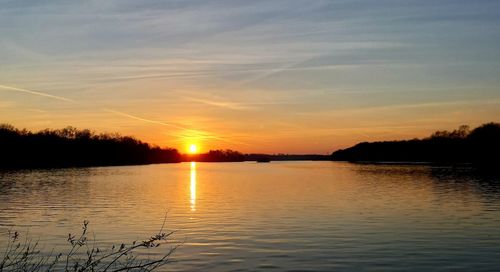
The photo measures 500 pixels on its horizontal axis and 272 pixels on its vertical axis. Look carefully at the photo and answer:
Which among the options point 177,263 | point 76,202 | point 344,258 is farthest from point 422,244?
point 76,202

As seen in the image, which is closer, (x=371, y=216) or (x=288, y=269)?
(x=288, y=269)

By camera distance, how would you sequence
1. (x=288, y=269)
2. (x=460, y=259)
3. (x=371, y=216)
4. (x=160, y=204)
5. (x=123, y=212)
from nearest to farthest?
(x=288, y=269)
(x=460, y=259)
(x=371, y=216)
(x=123, y=212)
(x=160, y=204)

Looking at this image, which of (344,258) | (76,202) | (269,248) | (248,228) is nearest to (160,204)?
(76,202)

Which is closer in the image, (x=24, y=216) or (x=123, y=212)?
(x=24, y=216)

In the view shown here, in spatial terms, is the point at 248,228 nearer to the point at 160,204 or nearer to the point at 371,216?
the point at 371,216

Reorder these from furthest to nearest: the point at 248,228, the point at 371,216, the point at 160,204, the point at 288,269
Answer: the point at 160,204 < the point at 371,216 < the point at 248,228 < the point at 288,269

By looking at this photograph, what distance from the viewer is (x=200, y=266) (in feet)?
84.7

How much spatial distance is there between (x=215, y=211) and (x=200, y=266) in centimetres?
2587

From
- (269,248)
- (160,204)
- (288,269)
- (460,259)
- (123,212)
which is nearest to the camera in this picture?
(288,269)

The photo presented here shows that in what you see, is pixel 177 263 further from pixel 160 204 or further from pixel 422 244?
pixel 160 204

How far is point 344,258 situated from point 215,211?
25352mm

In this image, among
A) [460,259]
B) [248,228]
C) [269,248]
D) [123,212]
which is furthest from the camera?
[123,212]

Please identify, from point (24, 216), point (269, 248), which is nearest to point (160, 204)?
point (24, 216)

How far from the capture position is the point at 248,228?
38.7m
